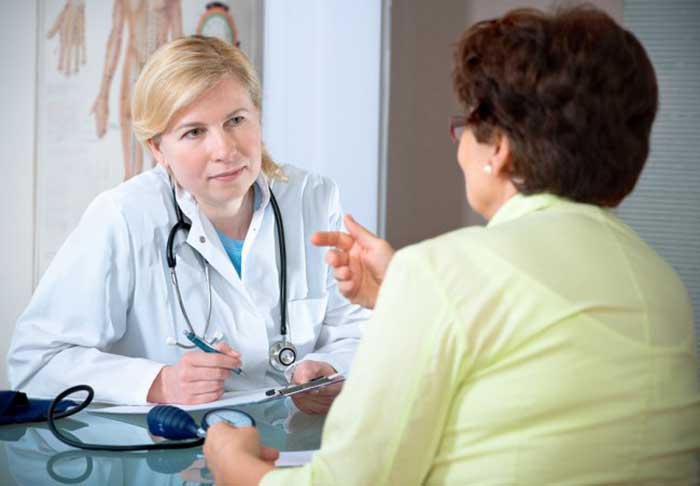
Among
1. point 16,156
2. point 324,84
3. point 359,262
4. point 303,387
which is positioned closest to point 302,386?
point 303,387

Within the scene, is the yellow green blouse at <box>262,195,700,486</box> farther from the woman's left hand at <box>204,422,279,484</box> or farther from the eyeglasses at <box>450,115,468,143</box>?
the eyeglasses at <box>450,115,468,143</box>

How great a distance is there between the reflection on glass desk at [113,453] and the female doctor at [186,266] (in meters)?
0.21

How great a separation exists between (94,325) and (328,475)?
100cm

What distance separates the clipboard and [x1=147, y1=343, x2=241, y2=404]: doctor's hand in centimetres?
10

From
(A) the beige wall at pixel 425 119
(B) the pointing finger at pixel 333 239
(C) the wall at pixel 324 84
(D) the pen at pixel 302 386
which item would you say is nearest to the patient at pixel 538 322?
(B) the pointing finger at pixel 333 239

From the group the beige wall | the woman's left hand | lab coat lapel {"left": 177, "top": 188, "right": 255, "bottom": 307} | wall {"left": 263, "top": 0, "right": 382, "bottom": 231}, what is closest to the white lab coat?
lab coat lapel {"left": 177, "top": 188, "right": 255, "bottom": 307}

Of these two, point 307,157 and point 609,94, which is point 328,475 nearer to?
point 609,94

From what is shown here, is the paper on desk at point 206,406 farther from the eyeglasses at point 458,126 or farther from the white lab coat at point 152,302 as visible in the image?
the eyeglasses at point 458,126

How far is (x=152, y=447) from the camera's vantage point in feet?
3.99

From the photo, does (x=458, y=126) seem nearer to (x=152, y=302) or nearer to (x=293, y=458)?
(x=293, y=458)

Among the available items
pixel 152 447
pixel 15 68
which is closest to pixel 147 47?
pixel 15 68

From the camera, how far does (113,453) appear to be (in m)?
1.20

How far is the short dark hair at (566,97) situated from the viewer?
2.81 ft

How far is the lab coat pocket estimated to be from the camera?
1.87 metres
